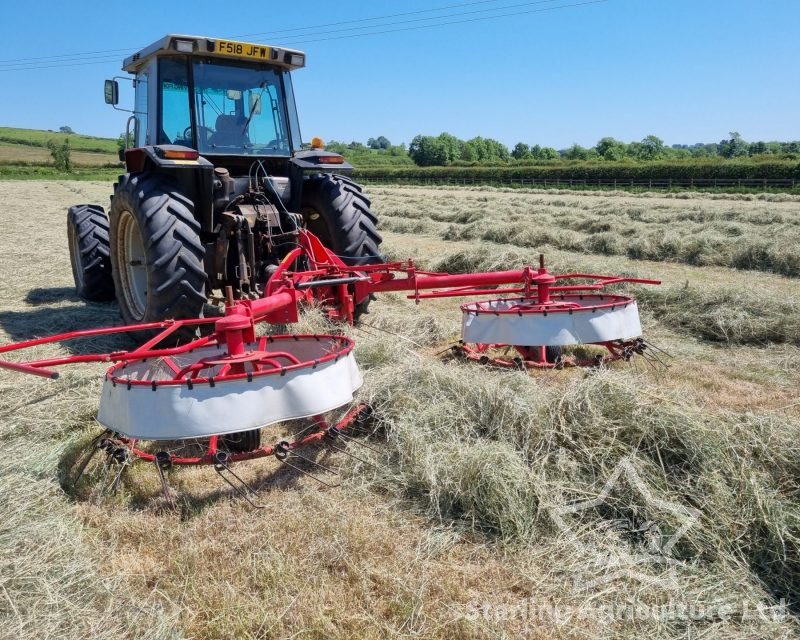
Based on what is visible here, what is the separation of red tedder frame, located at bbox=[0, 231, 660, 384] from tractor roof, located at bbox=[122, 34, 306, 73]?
1.57m

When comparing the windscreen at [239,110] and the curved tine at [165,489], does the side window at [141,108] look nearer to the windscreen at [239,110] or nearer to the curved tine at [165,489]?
the windscreen at [239,110]

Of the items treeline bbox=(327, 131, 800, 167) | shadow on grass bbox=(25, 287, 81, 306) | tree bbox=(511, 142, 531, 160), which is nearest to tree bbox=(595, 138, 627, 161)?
treeline bbox=(327, 131, 800, 167)

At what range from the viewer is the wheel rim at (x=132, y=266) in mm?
5188

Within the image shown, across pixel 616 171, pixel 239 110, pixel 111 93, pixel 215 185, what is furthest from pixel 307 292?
pixel 616 171

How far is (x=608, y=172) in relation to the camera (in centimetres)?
4091

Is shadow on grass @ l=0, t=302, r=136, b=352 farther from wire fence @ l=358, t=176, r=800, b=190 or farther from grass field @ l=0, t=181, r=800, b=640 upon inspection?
wire fence @ l=358, t=176, r=800, b=190

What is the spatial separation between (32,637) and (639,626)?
1.82 metres

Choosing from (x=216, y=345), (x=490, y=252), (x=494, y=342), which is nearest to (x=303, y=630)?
(x=216, y=345)

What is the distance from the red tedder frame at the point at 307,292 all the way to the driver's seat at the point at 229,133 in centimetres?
108

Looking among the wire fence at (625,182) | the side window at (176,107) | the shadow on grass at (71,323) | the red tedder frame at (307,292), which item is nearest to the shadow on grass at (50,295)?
the shadow on grass at (71,323)

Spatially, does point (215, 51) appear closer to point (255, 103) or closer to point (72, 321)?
point (255, 103)

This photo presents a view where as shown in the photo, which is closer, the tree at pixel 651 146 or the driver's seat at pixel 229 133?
the driver's seat at pixel 229 133

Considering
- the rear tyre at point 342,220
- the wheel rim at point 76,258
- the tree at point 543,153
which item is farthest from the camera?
the tree at point 543,153

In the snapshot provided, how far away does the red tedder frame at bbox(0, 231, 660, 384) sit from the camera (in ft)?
10.1
